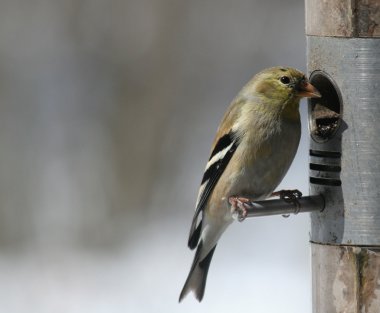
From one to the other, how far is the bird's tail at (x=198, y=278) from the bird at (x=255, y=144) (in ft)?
1.08

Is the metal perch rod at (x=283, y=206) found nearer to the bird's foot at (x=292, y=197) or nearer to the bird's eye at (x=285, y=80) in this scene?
the bird's foot at (x=292, y=197)

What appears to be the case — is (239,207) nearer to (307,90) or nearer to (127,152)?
(307,90)

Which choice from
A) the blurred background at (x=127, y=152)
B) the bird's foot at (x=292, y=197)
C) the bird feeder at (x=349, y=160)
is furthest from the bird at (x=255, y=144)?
the blurred background at (x=127, y=152)

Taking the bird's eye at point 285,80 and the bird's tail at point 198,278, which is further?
the bird's tail at point 198,278

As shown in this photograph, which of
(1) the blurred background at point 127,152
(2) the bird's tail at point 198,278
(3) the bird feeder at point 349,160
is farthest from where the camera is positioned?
(1) the blurred background at point 127,152

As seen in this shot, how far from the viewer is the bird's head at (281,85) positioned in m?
4.49

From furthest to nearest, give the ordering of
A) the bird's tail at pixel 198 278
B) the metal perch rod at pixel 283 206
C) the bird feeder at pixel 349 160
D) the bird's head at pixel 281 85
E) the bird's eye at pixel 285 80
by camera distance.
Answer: the bird's tail at pixel 198 278 → the bird's eye at pixel 285 80 → the bird's head at pixel 281 85 → the metal perch rod at pixel 283 206 → the bird feeder at pixel 349 160

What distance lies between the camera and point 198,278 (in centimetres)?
525

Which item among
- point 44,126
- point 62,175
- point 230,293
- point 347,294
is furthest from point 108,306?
point 347,294

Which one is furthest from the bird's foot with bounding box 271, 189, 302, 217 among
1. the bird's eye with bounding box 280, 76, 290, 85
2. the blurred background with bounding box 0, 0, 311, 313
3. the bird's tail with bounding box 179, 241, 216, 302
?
the blurred background with bounding box 0, 0, 311, 313

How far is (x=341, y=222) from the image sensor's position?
4.16 m

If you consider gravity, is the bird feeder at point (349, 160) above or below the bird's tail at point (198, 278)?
above

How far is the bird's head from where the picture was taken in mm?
4488

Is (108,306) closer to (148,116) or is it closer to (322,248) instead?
(148,116)
